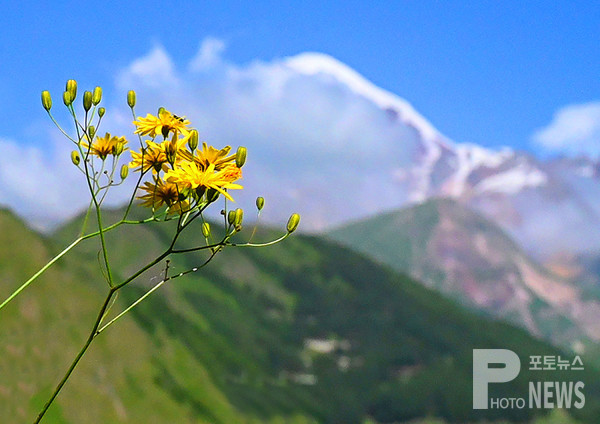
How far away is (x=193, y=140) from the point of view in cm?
691

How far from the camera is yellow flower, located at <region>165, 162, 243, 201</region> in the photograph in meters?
6.55

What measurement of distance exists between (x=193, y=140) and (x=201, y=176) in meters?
0.46

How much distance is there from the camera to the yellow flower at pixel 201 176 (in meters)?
6.55

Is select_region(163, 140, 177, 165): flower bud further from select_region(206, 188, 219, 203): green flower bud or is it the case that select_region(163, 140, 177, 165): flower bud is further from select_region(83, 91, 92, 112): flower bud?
select_region(83, 91, 92, 112): flower bud

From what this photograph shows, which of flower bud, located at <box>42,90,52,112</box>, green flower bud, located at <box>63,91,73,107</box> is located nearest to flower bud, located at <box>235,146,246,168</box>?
green flower bud, located at <box>63,91,73,107</box>

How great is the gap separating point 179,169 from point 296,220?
4.57ft

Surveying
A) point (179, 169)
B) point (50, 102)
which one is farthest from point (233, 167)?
point (50, 102)

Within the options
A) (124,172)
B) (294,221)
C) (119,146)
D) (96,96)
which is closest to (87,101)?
(96,96)

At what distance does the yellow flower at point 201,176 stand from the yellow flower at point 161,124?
55 cm

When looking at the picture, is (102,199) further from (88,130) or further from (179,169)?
(179,169)

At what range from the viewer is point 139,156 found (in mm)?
7109

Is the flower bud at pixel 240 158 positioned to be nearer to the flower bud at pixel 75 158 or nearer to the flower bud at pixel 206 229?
the flower bud at pixel 206 229

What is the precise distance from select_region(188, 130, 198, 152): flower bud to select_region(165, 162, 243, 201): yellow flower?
0.79 feet

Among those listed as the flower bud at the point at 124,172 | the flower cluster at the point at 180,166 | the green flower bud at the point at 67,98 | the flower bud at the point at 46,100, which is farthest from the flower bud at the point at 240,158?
the flower bud at the point at 46,100
